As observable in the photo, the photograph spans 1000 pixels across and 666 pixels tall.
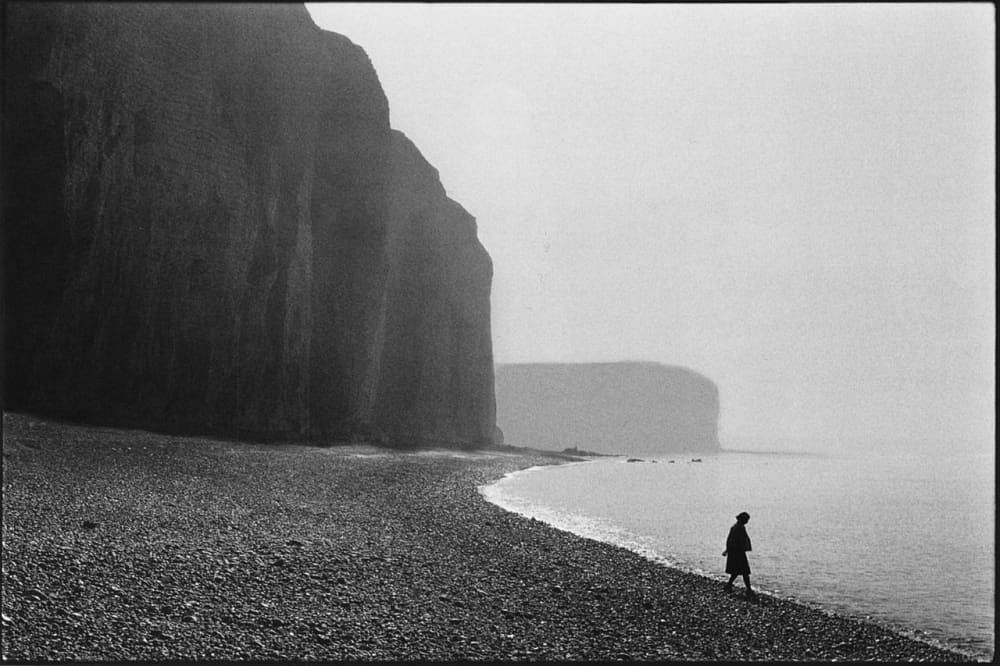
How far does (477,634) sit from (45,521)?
33.9 ft

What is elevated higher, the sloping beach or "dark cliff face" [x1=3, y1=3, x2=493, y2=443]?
"dark cliff face" [x1=3, y1=3, x2=493, y2=443]

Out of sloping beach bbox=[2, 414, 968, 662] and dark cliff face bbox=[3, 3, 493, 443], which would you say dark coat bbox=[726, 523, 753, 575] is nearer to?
sloping beach bbox=[2, 414, 968, 662]

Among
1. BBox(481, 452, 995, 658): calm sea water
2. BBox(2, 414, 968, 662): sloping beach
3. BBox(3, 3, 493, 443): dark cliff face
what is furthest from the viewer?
BBox(3, 3, 493, 443): dark cliff face

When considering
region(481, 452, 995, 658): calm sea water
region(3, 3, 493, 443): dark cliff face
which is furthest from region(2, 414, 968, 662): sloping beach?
region(3, 3, 493, 443): dark cliff face

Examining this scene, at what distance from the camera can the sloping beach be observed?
36.1ft

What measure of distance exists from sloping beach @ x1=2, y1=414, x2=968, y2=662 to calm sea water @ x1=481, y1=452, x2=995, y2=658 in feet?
9.33

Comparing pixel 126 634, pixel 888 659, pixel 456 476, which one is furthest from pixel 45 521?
pixel 456 476

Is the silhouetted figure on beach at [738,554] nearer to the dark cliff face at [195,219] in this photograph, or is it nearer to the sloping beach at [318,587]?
the sloping beach at [318,587]

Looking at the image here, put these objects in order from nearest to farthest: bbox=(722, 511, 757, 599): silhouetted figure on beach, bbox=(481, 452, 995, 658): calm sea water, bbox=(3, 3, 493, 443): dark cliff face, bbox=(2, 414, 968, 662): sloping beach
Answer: bbox=(2, 414, 968, 662): sloping beach, bbox=(722, 511, 757, 599): silhouetted figure on beach, bbox=(481, 452, 995, 658): calm sea water, bbox=(3, 3, 493, 443): dark cliff face

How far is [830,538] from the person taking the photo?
99.4 feet

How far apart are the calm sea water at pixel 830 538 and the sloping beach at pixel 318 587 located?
284 cm

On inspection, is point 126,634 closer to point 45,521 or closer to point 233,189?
point 45,521

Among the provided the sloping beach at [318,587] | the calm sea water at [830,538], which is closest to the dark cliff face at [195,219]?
the sloping beach at [318,587]

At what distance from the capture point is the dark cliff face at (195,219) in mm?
34406
